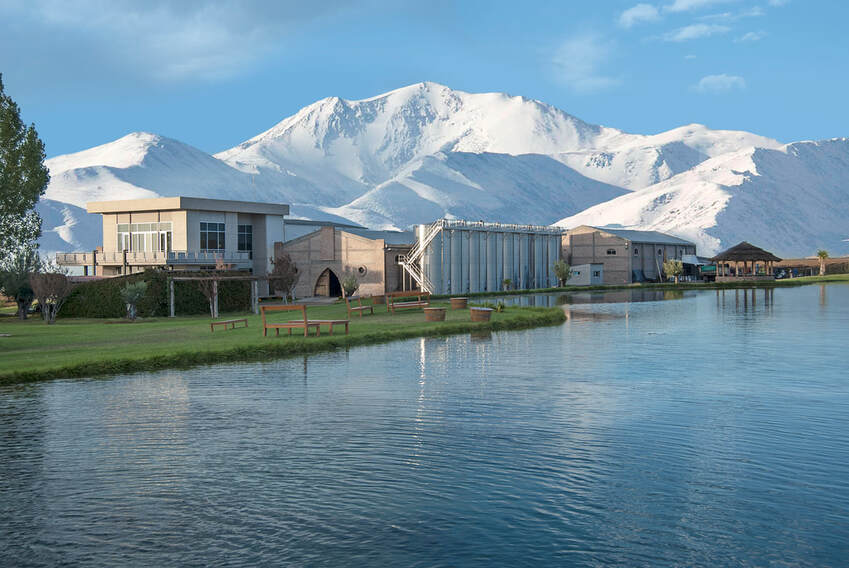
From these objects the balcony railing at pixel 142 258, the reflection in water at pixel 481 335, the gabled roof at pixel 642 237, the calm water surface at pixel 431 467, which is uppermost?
the gabled roof at pixel 642 237

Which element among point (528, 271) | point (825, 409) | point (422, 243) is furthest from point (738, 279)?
point (825, 409)

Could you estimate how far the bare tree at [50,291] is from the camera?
48.1 metres

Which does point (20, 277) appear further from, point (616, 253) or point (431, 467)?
point (616, 253)

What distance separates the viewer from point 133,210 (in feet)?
245

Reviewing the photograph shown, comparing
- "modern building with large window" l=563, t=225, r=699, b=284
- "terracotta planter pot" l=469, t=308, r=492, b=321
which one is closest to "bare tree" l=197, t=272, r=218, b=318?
"terracotta planter pot" l=469, t=308, r=492, b=321

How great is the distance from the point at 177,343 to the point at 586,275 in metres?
80.9

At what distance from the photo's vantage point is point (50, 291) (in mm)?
48750

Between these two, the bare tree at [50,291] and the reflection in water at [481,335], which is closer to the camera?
the reflection in water at [481,335]

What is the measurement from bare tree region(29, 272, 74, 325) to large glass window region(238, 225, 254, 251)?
89.4ft

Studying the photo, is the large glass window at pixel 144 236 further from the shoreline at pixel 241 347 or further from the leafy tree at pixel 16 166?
the shoreline at pixel 241 347

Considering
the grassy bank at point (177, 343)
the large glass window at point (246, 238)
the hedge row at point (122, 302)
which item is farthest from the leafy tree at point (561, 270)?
→ the grassy bank at point (177, 343)

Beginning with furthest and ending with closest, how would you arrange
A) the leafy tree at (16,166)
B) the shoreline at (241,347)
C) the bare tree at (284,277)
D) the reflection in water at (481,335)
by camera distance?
the bare tree at (284,277) < the leafy tree at (16,166) < the reflection in water at (481,335) < the shoreline at (241,347)

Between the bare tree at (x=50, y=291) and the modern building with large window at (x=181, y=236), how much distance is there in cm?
1719

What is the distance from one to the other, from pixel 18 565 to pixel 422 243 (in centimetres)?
6612
